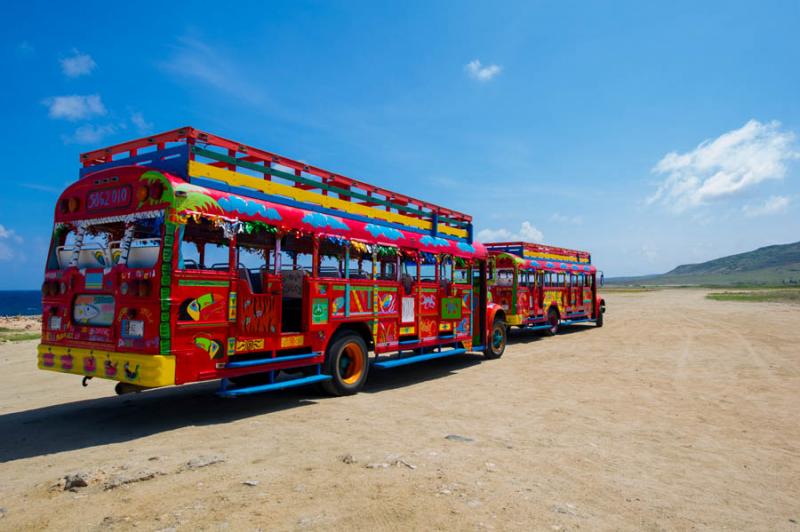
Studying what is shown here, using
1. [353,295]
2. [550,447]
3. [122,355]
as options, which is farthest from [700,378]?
[122,355]

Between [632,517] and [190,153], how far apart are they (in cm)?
618

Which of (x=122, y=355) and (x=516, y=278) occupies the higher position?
(x=516, y=278)

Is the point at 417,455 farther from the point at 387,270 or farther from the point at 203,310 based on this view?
the point at 387,270

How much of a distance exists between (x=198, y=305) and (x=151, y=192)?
1.50 meters

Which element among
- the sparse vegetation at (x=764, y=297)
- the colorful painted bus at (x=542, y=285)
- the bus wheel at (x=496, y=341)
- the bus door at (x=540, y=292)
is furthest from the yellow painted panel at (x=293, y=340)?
the sparse vegetation at (x=764, y=297)

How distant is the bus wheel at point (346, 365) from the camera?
8.41m

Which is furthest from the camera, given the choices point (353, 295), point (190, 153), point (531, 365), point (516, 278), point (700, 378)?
point (516, 278)

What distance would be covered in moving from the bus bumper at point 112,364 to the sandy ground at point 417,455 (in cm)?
74

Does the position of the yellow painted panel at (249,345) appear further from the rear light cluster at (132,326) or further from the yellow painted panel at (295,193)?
the yellow painted panel at (295,193)

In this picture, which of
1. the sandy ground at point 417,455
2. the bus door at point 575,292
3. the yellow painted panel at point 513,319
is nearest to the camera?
the sandy ground at point 417,455

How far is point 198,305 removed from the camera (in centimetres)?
636

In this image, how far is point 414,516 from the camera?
3893mm

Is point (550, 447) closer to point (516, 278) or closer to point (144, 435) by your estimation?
point (144, 435)

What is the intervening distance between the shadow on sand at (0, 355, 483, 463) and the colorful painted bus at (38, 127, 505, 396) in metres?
0.53
